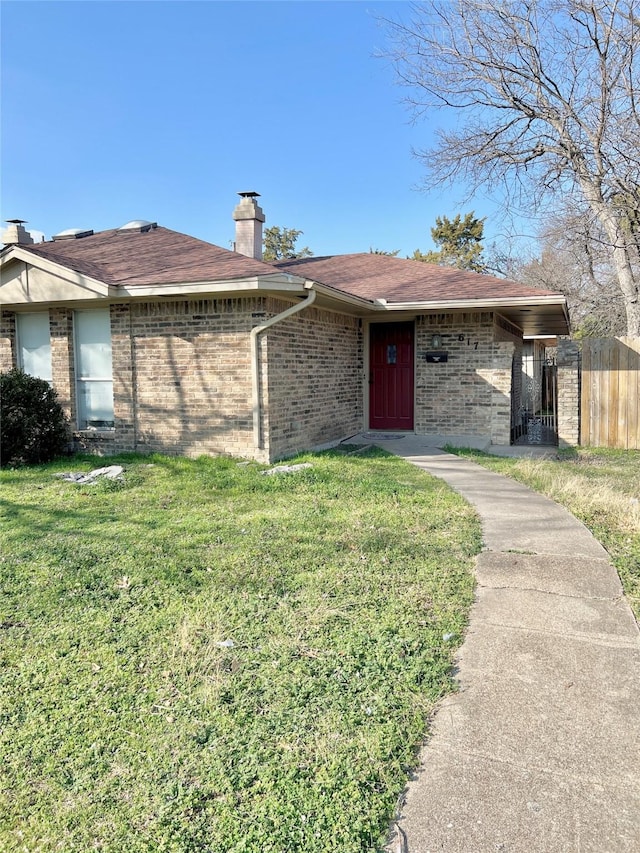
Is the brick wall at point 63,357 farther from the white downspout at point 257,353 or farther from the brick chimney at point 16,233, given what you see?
the white downspout at point 257,353

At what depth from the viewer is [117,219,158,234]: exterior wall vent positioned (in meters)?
13.3

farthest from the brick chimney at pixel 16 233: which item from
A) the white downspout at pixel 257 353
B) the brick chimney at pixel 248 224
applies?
the white downspout at pixel 257 353

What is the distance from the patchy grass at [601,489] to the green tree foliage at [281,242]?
104 ft

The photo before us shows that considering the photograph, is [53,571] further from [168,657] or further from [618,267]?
[618,267]

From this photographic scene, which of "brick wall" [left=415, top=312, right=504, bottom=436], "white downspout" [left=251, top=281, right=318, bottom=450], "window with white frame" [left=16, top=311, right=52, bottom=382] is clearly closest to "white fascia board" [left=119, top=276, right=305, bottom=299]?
"white downspout" [left=251, top=281, right=318, bottom=450]

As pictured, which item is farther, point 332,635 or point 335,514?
point 335,514

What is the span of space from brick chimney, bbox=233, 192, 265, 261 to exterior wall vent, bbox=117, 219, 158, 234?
1862 millimetres

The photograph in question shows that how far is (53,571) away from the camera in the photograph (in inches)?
180

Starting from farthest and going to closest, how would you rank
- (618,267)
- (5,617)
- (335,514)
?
(618,267) < (335,514) < (5,617)

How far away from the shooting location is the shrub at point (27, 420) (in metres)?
9.06

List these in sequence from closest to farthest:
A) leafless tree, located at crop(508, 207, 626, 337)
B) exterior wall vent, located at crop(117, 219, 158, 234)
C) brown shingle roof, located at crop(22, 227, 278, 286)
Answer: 1. brown shingle roof, located at crop(22, 227, 278, 286)
2. exterior wall vent, located at crop(117, 219, 158, 234)
3. leafless tree, located at crop(508, 207, 626, 337)

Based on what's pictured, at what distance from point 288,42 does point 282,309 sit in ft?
19.2

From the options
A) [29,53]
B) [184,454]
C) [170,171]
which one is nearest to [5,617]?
[184,454]

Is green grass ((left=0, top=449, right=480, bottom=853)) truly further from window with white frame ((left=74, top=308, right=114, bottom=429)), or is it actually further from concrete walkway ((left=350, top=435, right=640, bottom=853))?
window with white frame ((left=74, top=308, right=114, bottom=429))
